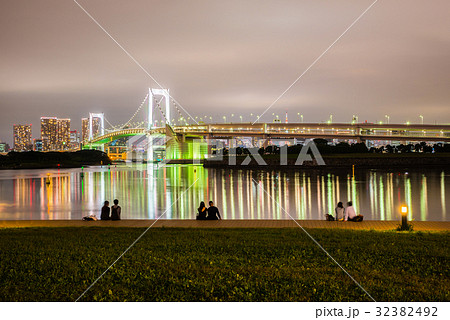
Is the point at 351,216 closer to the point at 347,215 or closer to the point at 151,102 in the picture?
the point at 347,215

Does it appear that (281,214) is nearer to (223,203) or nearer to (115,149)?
(223,203)

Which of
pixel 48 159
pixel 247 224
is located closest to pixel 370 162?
pixel 247 224

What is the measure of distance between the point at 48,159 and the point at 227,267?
270 ft

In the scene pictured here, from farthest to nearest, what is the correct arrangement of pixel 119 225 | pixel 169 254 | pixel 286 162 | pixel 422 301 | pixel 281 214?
1. pixel 286 162
2. pixel 281 214
3. pixel 119 225
4. pixel 169 254
5. pixel 422 301

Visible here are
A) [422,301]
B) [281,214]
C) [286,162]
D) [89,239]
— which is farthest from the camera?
[286,162]

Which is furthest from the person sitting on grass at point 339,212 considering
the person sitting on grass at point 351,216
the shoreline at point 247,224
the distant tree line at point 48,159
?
the distant tree line at point 48,159

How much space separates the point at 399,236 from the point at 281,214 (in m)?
7.49

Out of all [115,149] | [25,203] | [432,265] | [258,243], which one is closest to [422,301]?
[432,265]

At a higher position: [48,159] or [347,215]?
[48,159]

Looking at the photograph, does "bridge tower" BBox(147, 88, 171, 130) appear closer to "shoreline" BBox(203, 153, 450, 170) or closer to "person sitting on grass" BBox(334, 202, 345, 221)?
"shoreline" BBox(203, 153, 450, 170)

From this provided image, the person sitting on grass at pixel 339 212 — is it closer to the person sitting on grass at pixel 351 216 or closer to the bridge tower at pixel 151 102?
the person sitting on grass at pixel 351 216

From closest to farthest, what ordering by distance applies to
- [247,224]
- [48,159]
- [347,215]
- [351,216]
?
1. [247,224]
2. [351,216]
3. [347,215]
4. [48,159]

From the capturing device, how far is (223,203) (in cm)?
1989

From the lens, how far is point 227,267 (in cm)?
599
